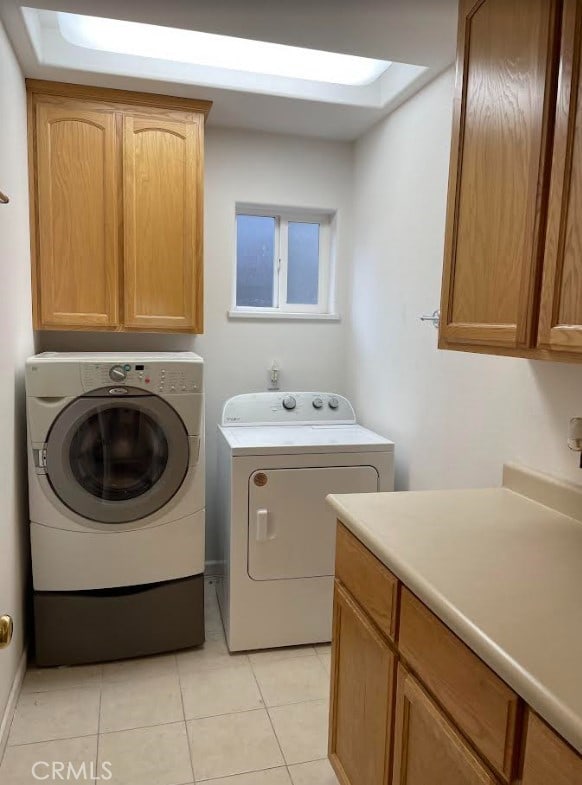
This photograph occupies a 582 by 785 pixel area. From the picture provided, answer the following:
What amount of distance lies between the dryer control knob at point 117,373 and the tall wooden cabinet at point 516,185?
4.12 ft

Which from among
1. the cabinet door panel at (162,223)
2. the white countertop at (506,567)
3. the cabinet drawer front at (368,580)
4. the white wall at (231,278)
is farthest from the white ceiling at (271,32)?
the cabinet drawer front at (368,580)

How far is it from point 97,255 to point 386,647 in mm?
2026

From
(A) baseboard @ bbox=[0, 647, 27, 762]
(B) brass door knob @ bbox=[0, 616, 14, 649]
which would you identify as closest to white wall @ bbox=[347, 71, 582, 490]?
(B) brass door knob @ bbox=[0, 616, 14, 649]

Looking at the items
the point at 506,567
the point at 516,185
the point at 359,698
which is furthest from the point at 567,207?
the point at 359,698

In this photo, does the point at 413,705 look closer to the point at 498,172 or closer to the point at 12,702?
the point at 498,172

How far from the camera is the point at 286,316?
3.12 metres

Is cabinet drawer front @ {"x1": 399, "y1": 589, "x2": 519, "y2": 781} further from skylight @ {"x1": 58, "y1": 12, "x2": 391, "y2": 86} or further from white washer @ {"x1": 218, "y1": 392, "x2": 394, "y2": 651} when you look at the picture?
skylight @ {"x1": 58, "y1": 12, "x2": 391, "y2": 86}

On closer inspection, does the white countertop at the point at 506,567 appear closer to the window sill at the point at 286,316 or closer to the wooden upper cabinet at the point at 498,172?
the wooden upper cabinet at the point at 498,172

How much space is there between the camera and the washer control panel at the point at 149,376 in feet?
7.22

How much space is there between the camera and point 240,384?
3100 millimetres

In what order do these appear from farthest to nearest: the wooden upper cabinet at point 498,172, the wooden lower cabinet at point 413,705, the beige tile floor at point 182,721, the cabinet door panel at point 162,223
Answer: the cabinet door panel at point 162,223
the beige tile floor at point 182,721
the wooden upper cabinet at point 498,172
the wooden lower cabinet at point 413,705

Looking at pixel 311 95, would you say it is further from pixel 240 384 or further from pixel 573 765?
pixel 573 765

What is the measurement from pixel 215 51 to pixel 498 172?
160cm

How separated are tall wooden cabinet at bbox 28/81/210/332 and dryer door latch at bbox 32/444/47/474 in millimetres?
621
